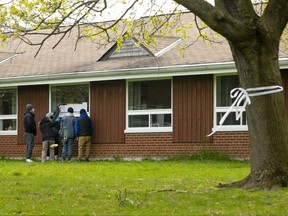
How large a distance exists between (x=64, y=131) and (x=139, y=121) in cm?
250

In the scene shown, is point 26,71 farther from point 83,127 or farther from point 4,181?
point 4,181

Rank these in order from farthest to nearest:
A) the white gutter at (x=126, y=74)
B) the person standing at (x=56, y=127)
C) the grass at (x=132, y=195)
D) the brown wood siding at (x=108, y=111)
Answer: the person standing at (x=56, y=127) → the brown wood siding at (x=108, y=111) → the white gutter at (x=126, y=74) → the grass at (x=132, y=195)

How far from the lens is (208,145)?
19.5 m

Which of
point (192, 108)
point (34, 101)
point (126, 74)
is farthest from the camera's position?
point (34, 101)

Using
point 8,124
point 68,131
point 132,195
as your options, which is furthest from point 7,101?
point 132,195

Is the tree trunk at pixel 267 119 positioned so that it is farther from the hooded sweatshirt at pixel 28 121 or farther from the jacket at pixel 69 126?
the hooded sweatshirt at pixel 28 121

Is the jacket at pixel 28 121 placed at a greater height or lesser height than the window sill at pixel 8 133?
greater

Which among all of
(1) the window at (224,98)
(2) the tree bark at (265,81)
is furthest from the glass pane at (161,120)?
(2) the tree bark at (265,81)

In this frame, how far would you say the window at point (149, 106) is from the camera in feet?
66.6

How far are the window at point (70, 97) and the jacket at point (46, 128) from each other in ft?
4.65

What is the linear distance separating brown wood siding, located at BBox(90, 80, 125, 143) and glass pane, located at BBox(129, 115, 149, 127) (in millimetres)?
289

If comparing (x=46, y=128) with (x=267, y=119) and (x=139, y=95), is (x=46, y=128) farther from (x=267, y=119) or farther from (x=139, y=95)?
(x=267, y=119)

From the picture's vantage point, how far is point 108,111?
21266 millimetres

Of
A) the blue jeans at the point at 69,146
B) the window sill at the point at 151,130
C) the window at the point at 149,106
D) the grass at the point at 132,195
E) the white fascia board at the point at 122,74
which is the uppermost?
the white fascia board at the point at 122,74
